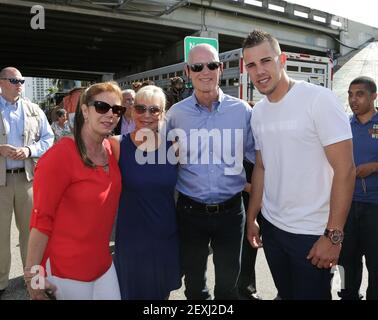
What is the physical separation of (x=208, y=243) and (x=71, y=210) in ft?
3.73

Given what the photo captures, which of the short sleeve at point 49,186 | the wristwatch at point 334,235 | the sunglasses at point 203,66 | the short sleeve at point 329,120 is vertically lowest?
the wristwatch at point 334,235

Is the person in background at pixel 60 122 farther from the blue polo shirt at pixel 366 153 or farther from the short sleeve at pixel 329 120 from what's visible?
the short sleeve at pixel 329 120

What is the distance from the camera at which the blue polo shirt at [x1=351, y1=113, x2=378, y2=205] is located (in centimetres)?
320

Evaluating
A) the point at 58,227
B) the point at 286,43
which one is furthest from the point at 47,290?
the point at 286,43

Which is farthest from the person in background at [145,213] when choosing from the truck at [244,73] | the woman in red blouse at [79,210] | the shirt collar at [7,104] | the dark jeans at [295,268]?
the truck at [244,73]

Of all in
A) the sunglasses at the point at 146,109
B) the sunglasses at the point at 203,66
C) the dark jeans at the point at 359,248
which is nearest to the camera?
the sunglasses at the point at 146,109

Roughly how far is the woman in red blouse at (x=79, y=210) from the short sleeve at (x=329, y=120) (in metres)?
1.18

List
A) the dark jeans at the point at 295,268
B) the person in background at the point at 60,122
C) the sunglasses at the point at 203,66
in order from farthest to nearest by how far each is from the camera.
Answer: the person in background at the point at 60,122
the sunglasses at the point at 203,66
the dark jeans at the point at 295,268

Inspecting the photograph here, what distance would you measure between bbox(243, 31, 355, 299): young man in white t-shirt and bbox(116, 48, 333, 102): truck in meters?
4.69

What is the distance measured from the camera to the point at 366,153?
3277 millimetres

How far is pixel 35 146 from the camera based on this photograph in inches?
155

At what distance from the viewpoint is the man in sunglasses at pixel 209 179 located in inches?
107
